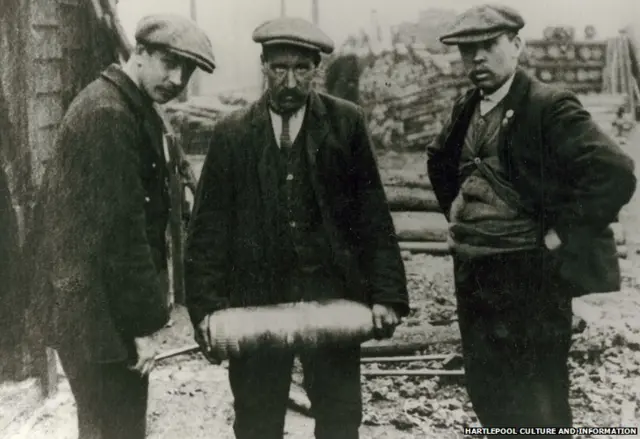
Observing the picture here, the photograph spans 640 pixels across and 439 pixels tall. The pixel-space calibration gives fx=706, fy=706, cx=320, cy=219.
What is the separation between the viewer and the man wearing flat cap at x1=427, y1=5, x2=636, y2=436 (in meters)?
2.28

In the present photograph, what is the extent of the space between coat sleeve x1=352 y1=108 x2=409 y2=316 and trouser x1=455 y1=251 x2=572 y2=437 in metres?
0.26

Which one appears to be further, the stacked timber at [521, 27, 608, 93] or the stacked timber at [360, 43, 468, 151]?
the stacked timber at [360, 43, 468, 151]

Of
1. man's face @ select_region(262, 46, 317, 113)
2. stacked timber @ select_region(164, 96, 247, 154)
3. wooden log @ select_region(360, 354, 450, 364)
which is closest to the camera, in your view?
man's face @ select_region(262, 46, 317, 113)

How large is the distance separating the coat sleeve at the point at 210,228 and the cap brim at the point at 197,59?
205mm

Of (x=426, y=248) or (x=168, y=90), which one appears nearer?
(x=168, y=90)

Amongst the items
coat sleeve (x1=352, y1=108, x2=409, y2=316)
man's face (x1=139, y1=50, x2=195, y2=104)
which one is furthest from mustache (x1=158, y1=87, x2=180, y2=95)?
coat sleeve (x1=352, y1=108, x2=409, y2=316)

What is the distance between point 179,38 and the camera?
229cm

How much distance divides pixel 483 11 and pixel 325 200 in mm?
837

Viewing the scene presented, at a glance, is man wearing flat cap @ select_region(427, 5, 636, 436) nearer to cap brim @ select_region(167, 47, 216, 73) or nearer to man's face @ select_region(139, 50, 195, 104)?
cap brim @ select_region(167, 47, 216, 73)

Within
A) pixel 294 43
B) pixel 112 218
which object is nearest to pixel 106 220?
pixel 112 218

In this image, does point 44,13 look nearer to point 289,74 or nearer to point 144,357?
point 289,74

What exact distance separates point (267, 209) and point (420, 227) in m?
0.93

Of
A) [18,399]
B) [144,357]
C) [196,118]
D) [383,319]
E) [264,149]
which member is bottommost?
[18,399]

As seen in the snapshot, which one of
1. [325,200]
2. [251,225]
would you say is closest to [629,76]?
[325,200]
